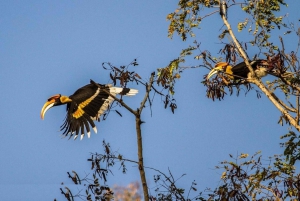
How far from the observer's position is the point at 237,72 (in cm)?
710

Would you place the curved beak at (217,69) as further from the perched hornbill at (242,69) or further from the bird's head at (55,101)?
the bird's head at (55,101)

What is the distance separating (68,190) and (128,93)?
3.70m

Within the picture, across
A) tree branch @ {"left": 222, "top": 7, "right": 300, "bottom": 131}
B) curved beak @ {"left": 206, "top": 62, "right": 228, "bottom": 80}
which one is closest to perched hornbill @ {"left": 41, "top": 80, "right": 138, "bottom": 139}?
curved beak @ {"left": 206, "top": 62, "right": 228, "bottom": 80}

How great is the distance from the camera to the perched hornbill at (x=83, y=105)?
7543mm

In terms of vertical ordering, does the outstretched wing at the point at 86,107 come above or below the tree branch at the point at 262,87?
above

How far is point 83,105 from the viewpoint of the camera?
7.86m

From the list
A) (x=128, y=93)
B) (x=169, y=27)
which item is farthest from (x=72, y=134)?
(x=169, y=27)

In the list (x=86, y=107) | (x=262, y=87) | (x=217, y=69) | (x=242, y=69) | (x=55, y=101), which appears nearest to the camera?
(x=262, y=87)

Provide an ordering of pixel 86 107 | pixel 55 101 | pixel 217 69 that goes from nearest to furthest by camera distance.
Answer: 1. pixel 217 69
2. pixel 86 107
3. pixel 55 101

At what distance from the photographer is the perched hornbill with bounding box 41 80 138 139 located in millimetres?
7543

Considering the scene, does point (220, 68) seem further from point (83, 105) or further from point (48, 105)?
point (48, 105)

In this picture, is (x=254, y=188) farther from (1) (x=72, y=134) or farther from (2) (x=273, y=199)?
(1) (x=72, y=134)

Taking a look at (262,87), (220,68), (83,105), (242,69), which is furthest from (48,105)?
(262,87)

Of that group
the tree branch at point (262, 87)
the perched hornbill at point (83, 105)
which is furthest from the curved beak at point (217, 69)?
the perched hornbill at point (83, 105)
